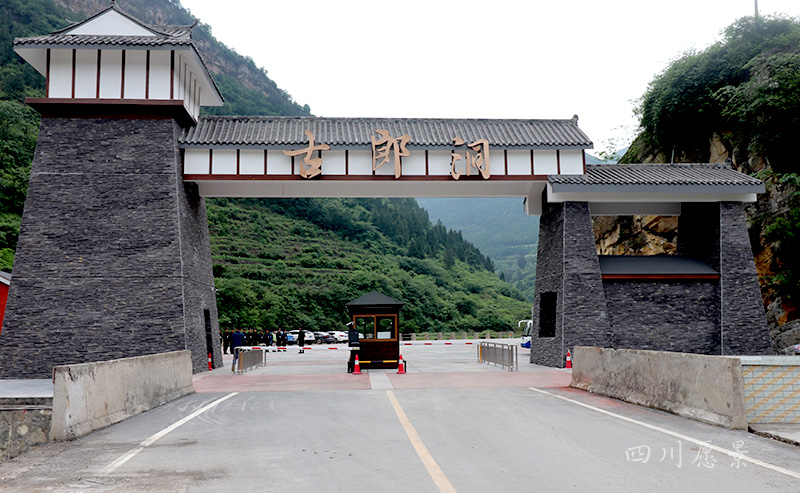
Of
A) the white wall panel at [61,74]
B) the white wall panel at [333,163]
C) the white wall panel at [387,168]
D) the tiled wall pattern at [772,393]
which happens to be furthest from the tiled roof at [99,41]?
the tiled wall pattern at [772,393]

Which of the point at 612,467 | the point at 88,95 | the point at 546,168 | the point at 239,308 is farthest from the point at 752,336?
the point at 239,308

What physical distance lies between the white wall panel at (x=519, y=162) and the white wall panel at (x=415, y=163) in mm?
3343

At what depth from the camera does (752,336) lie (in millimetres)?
24312

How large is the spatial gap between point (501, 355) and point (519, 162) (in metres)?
7.33

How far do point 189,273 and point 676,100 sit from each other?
25.0 meters

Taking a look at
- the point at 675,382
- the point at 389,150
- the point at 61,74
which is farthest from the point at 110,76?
the point at 675,382

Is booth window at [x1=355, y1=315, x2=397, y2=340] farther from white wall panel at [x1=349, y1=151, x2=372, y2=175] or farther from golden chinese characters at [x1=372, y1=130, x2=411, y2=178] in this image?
white wall panel at [x1=349, y1=151, x2=372, y2=175]

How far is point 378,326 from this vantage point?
22.7 metres

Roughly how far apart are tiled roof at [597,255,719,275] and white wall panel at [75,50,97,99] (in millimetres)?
19343

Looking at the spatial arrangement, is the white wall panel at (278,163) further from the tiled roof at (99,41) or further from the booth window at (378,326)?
the booth window at (378,326)

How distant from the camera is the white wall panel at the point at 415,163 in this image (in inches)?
971

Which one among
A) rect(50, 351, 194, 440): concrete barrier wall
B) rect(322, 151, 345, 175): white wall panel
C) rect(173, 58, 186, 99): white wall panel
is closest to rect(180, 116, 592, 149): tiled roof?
rect(322, 151, 345, 175): white wall panel

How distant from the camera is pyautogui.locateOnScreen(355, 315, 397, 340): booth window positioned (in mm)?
22656

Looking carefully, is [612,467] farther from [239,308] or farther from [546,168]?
[239,308]
